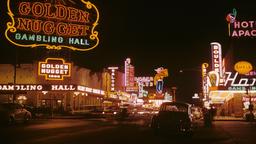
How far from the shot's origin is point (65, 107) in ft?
193

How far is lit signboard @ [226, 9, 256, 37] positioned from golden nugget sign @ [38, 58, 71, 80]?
21623mm

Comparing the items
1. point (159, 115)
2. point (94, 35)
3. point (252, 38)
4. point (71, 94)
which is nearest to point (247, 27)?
point (252, 38)

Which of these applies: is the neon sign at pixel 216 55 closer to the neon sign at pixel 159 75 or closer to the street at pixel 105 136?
the street at pixel 105 136

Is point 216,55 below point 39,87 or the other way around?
the other way around

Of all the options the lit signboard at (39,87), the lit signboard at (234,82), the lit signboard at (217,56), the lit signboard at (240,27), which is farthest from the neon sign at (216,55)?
the lit signboard at (39,87)

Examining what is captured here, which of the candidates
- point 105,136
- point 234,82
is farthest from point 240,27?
point 105,136

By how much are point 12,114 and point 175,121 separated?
13230 millimetres

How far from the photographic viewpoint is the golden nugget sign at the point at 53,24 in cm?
5181

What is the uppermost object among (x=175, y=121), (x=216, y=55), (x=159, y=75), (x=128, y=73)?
(x=159, y=75)

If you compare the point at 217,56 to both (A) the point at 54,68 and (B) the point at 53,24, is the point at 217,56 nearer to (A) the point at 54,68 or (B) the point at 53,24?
(A) the point at 54,68

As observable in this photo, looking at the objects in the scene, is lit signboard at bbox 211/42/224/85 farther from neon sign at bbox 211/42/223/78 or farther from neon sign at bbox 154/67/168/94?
neon sign at bbox 154/67/168/94

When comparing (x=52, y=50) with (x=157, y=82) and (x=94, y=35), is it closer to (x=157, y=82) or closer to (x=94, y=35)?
(x=94, y=35)

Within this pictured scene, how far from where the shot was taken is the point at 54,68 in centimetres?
5422

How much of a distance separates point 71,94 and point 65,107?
2146 mm
